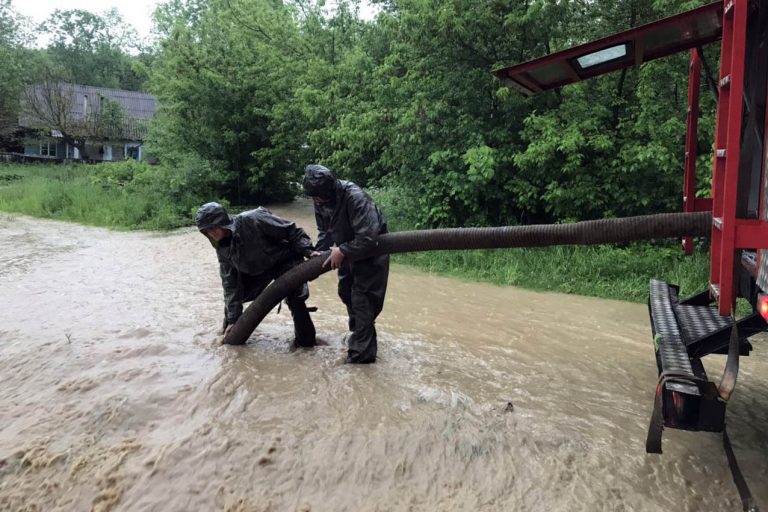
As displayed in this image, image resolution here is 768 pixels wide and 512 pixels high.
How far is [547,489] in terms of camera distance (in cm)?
318

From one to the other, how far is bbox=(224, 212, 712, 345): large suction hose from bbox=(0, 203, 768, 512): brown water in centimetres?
47

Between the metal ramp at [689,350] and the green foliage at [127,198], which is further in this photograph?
the green foliage at [127,198]

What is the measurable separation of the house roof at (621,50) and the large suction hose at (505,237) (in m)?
1.12

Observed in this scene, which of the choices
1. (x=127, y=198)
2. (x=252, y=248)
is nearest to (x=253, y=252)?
(x=252, y=248)

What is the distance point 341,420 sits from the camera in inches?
151

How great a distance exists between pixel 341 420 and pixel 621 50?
122 inches

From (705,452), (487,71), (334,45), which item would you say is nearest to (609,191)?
(487,71)

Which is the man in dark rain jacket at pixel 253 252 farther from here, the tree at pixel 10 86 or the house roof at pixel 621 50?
the tree at pixel 10 86

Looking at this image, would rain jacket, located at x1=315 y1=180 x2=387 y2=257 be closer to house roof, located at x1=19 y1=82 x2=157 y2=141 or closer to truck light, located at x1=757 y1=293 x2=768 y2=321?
truck light, located at x1=757 y1=293 x2=768 y2=321

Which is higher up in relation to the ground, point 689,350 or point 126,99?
point 126,99

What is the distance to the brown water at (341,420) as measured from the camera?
3.19 metres

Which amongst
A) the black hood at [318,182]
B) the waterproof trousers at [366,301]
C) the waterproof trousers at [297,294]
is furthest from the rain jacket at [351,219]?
the waterproof trousers at [297,294]

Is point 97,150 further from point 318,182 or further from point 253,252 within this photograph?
point 318,182

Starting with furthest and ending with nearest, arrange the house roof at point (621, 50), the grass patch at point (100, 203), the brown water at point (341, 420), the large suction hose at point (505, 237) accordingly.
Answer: the grass patch at point (100, 203) < the house roof at point (621, 50) < the large suction hose at point (505, 237) < the brown water at point (341, 420)
